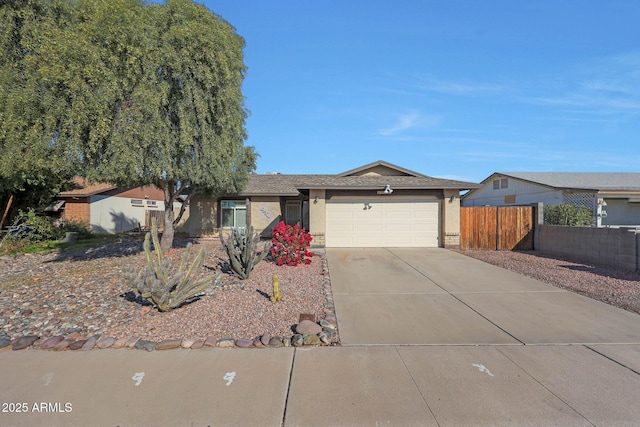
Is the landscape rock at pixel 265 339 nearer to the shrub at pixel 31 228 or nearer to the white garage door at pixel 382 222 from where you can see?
the white garage door at pixel 382 222

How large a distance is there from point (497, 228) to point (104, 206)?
22220mm

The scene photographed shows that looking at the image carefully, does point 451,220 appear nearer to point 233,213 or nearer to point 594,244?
point 594,244

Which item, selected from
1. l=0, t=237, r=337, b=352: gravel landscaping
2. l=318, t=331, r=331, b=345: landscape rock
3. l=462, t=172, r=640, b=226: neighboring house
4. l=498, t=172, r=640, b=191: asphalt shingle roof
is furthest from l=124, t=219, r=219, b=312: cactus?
l=498, t=172, r=640, b=191: asphalt shingle roof

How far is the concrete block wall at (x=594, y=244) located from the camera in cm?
978

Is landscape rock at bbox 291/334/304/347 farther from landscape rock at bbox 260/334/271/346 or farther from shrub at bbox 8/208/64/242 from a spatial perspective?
shrub at bbox 8/208/64/242

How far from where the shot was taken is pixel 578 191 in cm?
1928

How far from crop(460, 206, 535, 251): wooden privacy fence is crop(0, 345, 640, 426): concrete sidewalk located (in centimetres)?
1046

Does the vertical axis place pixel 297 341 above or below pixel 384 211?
below

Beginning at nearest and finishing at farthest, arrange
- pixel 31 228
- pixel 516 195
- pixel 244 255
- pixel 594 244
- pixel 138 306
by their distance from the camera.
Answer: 1. pixel 138 306
2. pixel 244 255
3. pixel 594 244
4. pixel 31 228
5. pixel 516 195

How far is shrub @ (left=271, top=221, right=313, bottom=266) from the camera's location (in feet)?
34.4

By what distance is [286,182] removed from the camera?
67.4ft

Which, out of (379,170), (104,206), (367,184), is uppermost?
(379,170)

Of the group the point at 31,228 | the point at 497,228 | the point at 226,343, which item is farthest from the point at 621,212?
the point at 31,228

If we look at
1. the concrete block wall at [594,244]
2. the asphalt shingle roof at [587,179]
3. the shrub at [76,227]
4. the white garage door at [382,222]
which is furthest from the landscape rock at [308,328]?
the asphalt shingle roof at [587,179]
